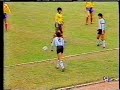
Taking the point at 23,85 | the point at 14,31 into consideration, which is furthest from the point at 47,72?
the point at 14,31

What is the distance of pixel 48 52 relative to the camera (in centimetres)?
1502

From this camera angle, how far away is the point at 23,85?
10.9 metres

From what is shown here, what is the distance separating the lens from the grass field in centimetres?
1159

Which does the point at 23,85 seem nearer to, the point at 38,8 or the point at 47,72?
the point at 47,72

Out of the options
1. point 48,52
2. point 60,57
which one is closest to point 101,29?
point 48,52

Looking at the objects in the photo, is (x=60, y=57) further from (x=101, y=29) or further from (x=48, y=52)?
(x=101, y=29)

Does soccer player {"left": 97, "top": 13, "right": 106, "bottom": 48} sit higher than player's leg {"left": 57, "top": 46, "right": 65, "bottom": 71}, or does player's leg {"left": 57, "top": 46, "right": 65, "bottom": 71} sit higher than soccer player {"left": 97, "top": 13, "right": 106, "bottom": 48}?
soccer player {"left": 97, "top": 13, "right": 106, "bottom": 48}

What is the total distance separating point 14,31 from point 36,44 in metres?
3.48

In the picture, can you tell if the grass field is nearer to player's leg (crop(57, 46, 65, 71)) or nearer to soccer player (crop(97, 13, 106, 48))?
player's leg (crop(57, 46, 65, 71))

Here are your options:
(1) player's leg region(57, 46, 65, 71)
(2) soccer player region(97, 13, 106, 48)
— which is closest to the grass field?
(1) player's leg region(57, 46, 65, 71)

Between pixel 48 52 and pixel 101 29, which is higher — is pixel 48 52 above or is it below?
below

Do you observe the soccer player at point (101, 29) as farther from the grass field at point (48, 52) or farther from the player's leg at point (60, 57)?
the player's leg at point (60, 57)

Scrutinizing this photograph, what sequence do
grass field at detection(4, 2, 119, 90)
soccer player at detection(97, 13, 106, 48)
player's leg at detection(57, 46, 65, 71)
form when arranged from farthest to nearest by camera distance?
soccer player at detection(97, 13, 106, 48)
player's leg at detection(57, 46, 65, 71)
grass field at detection(4, 2, 119, 90)

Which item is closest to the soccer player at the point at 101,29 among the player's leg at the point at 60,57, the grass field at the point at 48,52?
the grass field at the point at 48,52
